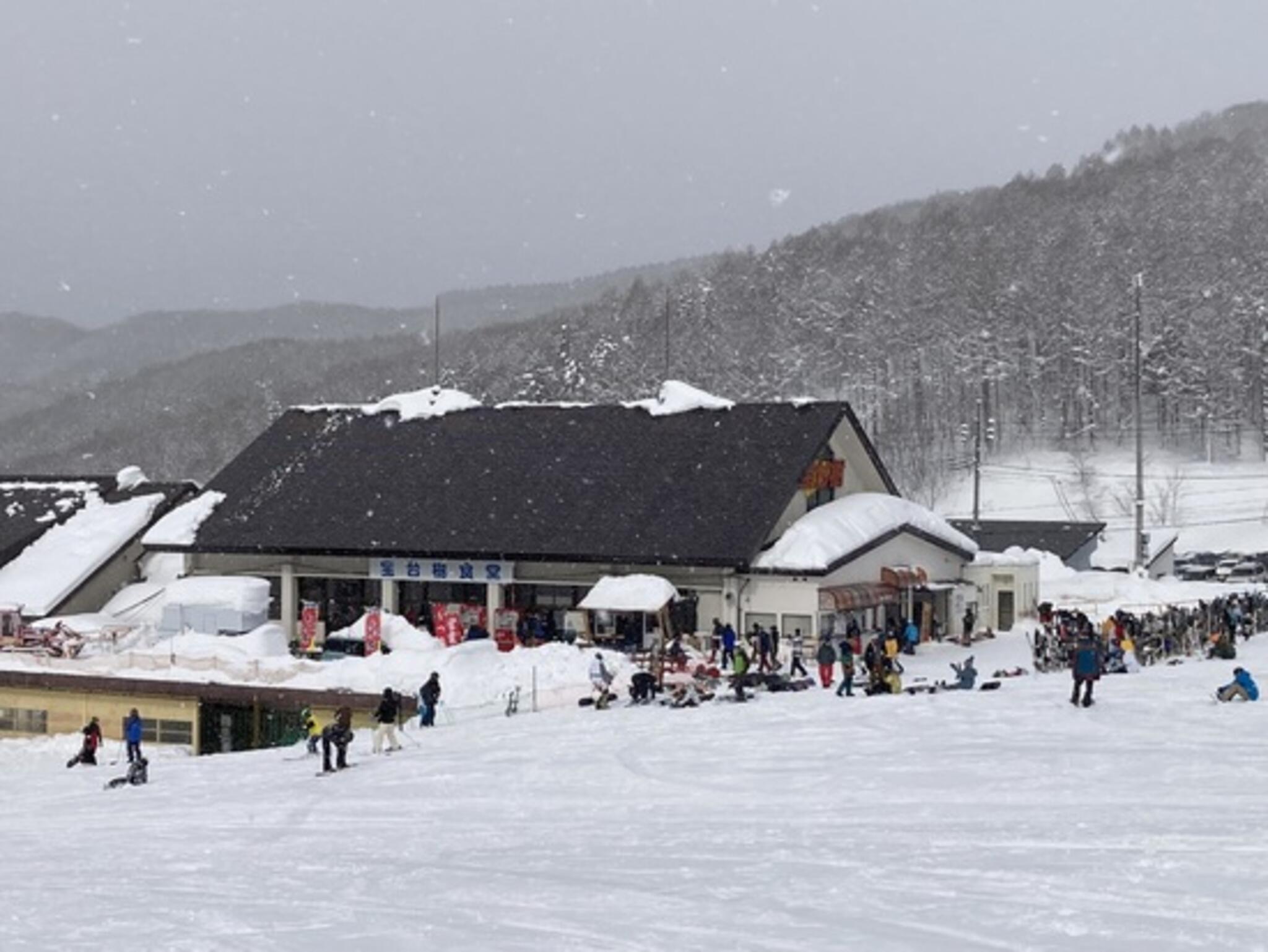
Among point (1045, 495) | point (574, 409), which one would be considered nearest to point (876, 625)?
point (574, 409)

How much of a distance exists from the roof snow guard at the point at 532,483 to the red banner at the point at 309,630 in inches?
88.1

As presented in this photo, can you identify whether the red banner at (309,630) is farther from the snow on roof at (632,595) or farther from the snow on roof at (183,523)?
the snow on roof at (632,595)

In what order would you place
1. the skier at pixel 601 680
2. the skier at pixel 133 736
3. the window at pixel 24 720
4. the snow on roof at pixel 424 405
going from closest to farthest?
the skier at pixel 133 736 → the skier at pixel 601 680 → the window at pixel 24 720 → the snow on roof at pixel 424 405

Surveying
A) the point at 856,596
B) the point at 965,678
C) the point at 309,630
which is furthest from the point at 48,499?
the point at 965,678

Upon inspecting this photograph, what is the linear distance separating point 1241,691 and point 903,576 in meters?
15.4

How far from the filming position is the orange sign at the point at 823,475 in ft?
133

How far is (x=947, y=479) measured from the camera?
9681 centimetres

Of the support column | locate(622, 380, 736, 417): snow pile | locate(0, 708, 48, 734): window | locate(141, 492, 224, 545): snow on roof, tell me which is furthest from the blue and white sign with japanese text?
locate(0, 708, 48, 734): window

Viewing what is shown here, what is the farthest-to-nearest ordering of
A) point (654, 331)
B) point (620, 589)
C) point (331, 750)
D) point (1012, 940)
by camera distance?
point (654, 331)
point (620, 589)
point (331, 750)
point (1012, 940)

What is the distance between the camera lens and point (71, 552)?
4516 centimetres

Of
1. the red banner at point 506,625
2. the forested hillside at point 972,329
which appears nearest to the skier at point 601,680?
the red banner at point 506,625

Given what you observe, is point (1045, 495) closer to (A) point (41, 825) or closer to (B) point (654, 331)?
(B) point (654, 331)

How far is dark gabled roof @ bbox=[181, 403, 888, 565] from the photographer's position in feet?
128

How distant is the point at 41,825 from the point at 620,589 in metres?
17.1
